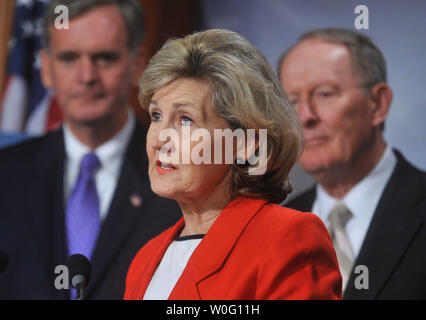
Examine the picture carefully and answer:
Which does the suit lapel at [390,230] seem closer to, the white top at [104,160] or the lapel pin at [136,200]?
the lapel pin at [136,200]

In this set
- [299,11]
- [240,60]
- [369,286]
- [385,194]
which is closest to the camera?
[240,60]

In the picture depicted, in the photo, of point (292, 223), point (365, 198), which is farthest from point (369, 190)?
point (292, 223)

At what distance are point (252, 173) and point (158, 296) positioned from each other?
1.61 feet

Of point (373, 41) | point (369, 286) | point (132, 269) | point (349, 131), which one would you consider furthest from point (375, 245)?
point (132, 269)

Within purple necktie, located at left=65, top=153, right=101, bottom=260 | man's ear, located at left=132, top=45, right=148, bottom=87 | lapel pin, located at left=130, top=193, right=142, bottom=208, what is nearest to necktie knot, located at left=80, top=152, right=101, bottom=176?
purple necktie, located at left=65, top=153, right=101, bottom=260

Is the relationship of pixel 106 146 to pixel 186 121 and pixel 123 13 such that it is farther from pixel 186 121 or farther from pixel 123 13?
pixel 186 121

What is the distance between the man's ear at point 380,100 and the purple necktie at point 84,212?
1.43m

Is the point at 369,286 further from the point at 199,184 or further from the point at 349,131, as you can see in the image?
the point at 199,184

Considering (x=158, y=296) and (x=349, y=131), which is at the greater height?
(x=349, y=131)

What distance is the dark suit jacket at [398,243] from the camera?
2.73 m

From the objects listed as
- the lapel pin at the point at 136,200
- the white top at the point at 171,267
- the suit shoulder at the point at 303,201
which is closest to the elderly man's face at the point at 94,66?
the lapel pin at the point at 136,200

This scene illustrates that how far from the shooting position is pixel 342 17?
122 inches

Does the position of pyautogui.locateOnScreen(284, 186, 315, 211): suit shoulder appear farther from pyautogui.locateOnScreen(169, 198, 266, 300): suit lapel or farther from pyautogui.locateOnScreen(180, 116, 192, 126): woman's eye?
pyautogui.locateOnScreen(180, 116, 192, 126): woman's eye

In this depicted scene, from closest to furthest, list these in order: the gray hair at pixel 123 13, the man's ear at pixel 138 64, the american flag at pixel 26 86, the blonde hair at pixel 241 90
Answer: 1. the blonde hair at pixel 241 90
2. the gray hair at pixel 123 13
3. the man's ear at pixel 138 64
4. the american flag at pixel 26 86
